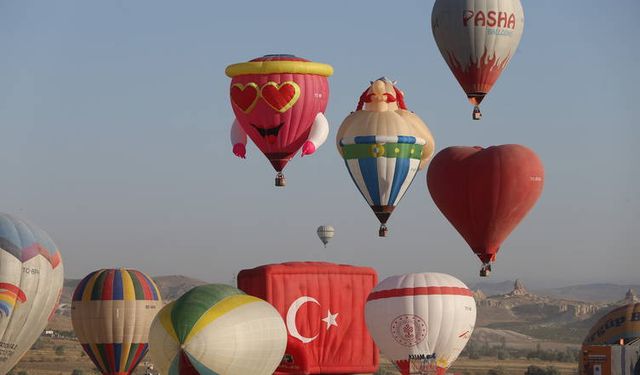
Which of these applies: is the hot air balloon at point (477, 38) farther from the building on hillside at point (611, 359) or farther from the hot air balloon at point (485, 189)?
the building on hillside at point (611, 359)

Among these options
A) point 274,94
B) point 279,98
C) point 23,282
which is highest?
point 274,94

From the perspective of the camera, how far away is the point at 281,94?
4262cm

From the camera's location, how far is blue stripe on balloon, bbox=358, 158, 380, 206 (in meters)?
41.9

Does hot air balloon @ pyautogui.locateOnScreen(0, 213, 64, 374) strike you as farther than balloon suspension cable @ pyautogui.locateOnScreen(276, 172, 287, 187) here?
No

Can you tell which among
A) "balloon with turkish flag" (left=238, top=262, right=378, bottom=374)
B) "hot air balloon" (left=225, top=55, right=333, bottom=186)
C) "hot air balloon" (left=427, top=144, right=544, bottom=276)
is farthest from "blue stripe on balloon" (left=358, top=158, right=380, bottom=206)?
"balloon with turkish flag" (left=238, top=262, right=378, bottom=374)

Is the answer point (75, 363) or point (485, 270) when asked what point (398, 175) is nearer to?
point (485, 270)

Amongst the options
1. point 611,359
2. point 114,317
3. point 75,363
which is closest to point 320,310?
point 114,317

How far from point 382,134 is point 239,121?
479cm

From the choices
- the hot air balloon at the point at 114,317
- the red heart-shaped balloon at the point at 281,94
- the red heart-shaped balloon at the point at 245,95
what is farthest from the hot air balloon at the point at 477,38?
the hot air balloon at the point at 114,317

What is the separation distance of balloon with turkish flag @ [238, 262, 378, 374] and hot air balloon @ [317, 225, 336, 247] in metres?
22.2

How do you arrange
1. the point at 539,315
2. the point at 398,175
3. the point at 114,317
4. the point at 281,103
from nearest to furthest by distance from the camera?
1. the point at 398,175
2. the point at 281,103
3. the point at 114,317
4. the point at 539,315

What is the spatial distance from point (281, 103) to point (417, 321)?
8.37m

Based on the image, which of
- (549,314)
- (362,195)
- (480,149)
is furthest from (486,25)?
(549,314)

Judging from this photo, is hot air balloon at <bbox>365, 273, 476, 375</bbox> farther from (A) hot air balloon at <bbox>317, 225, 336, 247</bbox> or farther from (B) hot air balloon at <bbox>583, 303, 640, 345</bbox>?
(A) hot air balloon at <bbox>317, 225, 336, 247</bbox>
